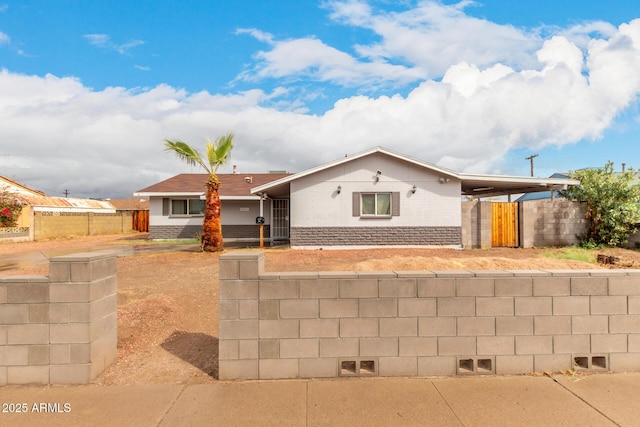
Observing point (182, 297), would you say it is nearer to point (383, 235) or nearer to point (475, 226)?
point (383, 235)

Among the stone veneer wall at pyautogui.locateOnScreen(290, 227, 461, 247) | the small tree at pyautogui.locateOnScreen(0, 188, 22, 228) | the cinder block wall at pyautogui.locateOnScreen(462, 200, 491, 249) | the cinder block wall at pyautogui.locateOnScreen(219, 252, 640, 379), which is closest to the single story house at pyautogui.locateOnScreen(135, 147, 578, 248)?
the stone veneer wall at pyautogui.locateOnScreen(290, 227, 461, 247)

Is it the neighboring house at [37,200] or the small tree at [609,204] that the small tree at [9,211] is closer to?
the neighboring house at [37,200]

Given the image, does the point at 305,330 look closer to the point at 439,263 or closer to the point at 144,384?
the point at 144,384

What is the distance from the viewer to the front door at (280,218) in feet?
64.3

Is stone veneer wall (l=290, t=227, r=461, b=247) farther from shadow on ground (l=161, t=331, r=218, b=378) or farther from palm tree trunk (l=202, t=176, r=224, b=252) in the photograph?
shadow on ground (l=161, t=331, r=218, b=378)

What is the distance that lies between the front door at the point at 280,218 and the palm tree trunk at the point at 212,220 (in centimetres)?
563

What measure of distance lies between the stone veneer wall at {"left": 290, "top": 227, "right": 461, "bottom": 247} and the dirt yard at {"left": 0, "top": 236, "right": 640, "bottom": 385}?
0.69m

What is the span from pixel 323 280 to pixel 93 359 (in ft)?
8.62

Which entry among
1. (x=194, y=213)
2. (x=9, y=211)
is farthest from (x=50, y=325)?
(x=9, y=211)

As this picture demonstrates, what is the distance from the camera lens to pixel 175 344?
4.79 m

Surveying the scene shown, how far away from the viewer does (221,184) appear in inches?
860

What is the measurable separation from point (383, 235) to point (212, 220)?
24.0ft

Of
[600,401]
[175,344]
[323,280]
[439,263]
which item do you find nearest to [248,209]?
[439,263]

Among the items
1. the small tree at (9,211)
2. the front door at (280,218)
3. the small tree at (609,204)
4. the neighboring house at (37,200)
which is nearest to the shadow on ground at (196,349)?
the front door at (280,218)
